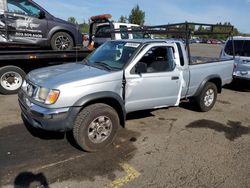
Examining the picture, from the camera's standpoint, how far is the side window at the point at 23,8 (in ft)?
22.9

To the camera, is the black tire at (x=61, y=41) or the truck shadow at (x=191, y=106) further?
the black tire at (x=61, y=41)

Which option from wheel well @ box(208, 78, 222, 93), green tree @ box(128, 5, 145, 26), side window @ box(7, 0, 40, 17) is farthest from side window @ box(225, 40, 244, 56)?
green tree @ box(128, 5, 145, 26)

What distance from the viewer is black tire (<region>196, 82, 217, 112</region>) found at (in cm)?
613

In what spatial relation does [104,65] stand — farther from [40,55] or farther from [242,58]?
[242,58]

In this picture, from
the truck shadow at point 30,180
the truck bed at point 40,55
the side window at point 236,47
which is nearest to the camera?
the truck shadow at point 30,180

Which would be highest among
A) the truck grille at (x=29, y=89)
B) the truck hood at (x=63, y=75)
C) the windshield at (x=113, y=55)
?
the windshield at (x=113, y=55)

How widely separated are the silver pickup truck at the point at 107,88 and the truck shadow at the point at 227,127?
0.70 metres

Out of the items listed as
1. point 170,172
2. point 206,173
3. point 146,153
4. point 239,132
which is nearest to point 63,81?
point 146,153

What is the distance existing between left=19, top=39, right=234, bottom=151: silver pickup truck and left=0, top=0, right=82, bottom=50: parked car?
2960 millimetres

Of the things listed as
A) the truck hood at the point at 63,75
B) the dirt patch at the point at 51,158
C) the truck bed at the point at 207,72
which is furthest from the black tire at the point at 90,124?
the truck bed at the point at 207,72

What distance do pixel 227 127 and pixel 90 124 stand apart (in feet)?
10.3

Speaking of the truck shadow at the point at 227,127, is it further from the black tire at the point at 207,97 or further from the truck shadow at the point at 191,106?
the truck shadow at the point at 191,106

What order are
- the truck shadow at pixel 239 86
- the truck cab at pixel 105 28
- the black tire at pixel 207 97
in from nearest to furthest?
the black tire at pixel 207 97 < the truck shadow at pixel 239 86 < the truck cab at pixel 105 28

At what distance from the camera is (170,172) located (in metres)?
3.60
